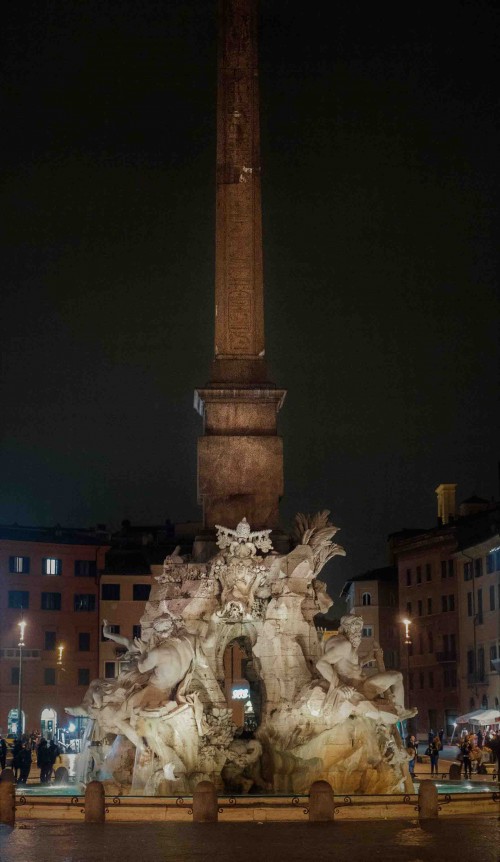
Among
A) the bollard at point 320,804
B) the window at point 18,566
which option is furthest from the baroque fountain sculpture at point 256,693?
the window at point 18,566

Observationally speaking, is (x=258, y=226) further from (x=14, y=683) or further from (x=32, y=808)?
(x=14, y=683)

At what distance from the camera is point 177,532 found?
245ft

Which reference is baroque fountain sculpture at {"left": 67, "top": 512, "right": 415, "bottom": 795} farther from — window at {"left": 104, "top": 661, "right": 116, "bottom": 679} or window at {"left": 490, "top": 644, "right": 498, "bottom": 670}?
window at {"left": 104, "top": 661, "right": 116, "bottom": 679}

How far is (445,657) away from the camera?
64.9 m

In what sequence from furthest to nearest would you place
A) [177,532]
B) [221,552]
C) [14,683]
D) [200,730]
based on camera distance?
[177,532] → [14,683] → [221,552] → [200,730]

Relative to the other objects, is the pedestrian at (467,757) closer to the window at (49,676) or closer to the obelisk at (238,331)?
the obelisk at (238,331)

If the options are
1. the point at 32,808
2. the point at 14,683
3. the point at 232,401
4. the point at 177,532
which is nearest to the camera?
the point at 32,808

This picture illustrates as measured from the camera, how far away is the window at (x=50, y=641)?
214 feet

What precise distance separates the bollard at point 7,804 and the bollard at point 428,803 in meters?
5.19

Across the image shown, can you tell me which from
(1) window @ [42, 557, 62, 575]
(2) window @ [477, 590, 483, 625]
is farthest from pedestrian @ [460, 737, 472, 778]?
(1) window @ [42, 557, 62, 575]

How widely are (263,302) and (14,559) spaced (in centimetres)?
4252

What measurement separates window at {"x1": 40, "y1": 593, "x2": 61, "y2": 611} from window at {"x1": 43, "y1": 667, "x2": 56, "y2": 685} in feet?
9.24

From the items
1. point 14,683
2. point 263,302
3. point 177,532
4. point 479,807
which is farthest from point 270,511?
point 177,532

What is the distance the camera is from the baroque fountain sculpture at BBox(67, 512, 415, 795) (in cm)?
2167
